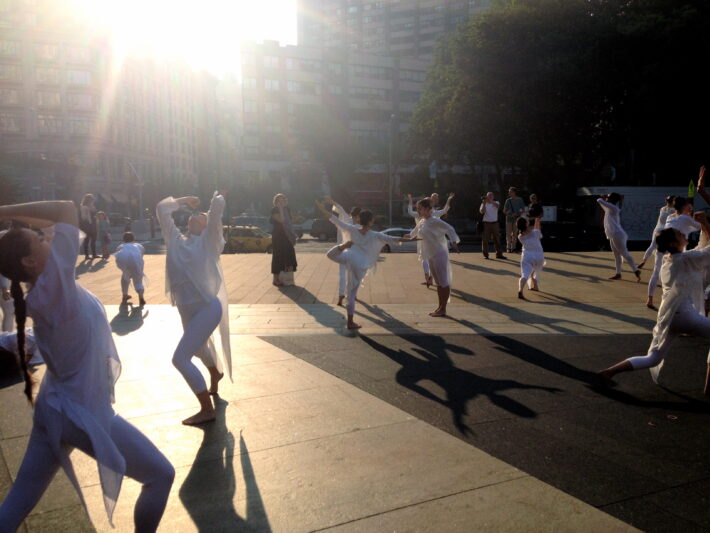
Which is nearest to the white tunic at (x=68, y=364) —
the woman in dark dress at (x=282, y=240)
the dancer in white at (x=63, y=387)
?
the dancer in white at (x=63, y=387)

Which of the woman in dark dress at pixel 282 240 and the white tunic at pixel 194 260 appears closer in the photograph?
the white tunic at pixel 194 260

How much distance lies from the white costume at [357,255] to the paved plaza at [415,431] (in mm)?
660

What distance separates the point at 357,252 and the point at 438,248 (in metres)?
1.34

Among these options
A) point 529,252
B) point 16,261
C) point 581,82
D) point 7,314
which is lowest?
point 7,314

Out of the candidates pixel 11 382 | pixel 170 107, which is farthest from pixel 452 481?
pixel 170 107

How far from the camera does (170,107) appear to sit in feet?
296

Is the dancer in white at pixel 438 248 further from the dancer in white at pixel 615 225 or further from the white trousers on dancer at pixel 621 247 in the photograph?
the white trousers on dancer at pixel 621 247

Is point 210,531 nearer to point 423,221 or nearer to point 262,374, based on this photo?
point 262,374

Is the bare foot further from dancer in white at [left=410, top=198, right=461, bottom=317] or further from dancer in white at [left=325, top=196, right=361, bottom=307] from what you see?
dancer in white at [left=410, top=198, right=461, bottom=317]

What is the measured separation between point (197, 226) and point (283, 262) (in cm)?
714

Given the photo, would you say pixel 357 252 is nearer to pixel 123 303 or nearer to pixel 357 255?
pixel 357 255

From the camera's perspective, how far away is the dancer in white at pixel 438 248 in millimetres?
9359

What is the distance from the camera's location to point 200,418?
483 cm

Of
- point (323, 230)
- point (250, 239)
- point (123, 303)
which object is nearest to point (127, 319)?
point (123, 303)
